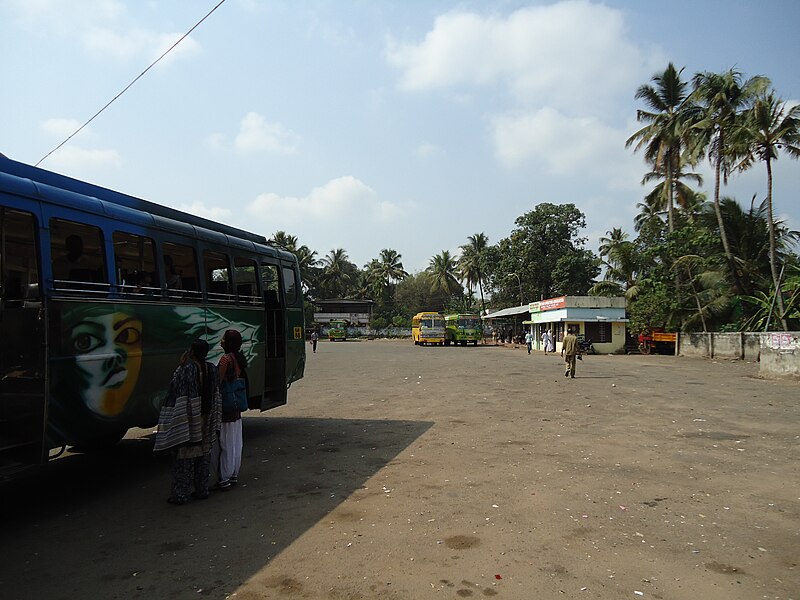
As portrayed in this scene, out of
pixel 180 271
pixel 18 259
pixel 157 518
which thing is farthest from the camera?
pixel 180 271

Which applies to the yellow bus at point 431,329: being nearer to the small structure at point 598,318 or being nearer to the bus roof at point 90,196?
the small structure at point 598,318

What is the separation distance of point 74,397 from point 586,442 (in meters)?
7.07

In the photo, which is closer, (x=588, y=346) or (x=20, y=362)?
(x=20, y=362)

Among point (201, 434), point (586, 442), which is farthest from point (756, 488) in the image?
point (201, 434)

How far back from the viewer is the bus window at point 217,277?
7953 millimetres

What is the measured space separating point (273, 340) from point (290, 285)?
124cm

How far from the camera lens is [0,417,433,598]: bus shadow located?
418cm

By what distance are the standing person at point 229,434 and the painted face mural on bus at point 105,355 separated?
98 cm

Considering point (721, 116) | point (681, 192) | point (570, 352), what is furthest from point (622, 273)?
point (570, 352)

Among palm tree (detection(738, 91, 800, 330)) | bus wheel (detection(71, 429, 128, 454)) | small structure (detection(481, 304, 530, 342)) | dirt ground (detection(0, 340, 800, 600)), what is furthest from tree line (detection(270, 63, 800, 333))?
bus wheel (detection(71, 429, 128, 454))

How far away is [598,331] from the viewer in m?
38.8

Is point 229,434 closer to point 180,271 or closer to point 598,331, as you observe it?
point 180,271

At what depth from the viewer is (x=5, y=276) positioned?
5309 mm

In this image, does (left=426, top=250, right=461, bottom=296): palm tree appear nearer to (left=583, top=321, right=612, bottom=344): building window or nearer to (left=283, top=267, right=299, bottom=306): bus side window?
(left=583, top=321, right=612, bottom=344): building window
